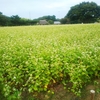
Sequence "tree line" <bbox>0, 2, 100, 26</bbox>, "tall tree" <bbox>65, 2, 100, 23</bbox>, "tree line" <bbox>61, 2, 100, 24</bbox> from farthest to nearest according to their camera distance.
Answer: "tall tree" <bbox>65, 2, 100, 23</bbox> < "tree line" <bbox>61, 2, 100, 24</bbox> < "tree line" <bbox>0, 2, 100, 26</bbox>

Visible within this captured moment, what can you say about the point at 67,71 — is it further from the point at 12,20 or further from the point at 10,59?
the point at 12,20

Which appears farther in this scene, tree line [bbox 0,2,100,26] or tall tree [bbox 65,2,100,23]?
tall tree [bbox 65,2,100,23]

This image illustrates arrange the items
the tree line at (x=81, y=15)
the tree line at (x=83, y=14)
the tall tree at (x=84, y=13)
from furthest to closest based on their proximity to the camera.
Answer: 1. the tall tree at (x=84, y=13)
2. the tree line at (x=83, y=14)
3. the tree line at (x=81, y=15)

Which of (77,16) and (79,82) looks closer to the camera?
(79,82)

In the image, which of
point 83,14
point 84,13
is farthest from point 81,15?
point 84,13

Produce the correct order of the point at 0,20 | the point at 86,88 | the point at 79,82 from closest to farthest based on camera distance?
the point at 79,82
the point at 86,88
the point at 0,20

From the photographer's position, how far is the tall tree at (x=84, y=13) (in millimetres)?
55469

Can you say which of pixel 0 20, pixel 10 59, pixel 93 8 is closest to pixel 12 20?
pixel 0 20

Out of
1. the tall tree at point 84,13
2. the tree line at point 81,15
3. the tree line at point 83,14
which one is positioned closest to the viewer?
the tree line at point 81,15

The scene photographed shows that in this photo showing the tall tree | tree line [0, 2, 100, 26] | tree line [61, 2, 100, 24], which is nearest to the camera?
tree line [0, 2, 100, 26]

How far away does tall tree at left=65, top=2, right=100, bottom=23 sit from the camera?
55469mm

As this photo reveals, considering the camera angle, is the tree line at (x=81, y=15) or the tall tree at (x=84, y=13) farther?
the tall tree at (x=84, y=13)

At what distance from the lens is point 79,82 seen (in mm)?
3752

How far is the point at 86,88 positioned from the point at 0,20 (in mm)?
44575
